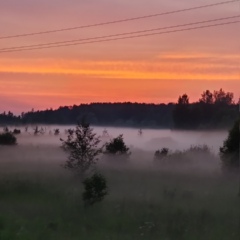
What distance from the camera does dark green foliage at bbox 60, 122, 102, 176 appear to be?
3161 cm

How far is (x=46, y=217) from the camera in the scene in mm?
19047

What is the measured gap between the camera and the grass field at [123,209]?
16.7m

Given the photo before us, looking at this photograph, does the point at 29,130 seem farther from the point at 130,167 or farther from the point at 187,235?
the point at 187,235

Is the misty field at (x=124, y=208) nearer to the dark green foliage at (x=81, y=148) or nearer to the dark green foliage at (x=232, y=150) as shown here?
the dark green foliage at (x=81, y=148)

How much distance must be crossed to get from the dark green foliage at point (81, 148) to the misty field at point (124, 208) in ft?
2.31

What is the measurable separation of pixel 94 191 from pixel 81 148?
10049mm

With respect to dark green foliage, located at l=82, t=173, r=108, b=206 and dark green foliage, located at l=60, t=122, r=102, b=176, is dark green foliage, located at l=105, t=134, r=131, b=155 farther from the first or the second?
dark green foliage, located at l=82, t=173, r=108, b=206

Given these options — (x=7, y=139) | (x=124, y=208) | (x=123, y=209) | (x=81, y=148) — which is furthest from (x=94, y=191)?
(x=7, y=139)

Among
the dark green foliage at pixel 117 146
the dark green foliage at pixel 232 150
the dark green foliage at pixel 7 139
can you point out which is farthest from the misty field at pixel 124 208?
the dark green foliage at pixel 7 139

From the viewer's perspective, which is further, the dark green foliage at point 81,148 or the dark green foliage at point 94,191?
the dark green foliage at point 81,148

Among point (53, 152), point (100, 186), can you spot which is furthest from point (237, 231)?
point (53, 152)

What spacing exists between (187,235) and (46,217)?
456 cm

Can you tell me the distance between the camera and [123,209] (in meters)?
20.5

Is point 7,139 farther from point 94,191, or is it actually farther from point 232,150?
point 94,191
